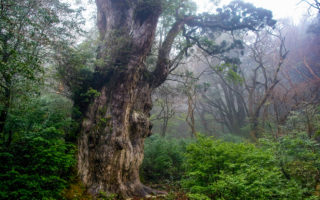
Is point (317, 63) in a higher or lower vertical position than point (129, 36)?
higher

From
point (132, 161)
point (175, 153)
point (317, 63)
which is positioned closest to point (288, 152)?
point (132, 161)

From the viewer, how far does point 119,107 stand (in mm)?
6719

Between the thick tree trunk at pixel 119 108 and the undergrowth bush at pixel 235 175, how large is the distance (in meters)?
2.26

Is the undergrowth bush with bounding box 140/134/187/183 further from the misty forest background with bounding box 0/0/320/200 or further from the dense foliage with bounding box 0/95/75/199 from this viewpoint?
the dense foliage with bounding box 0/95/75/199

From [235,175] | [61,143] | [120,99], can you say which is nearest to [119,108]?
[120,99]

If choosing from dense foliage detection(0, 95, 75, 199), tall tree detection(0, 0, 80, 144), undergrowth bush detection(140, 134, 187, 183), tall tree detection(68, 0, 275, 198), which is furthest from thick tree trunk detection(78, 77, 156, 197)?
undergrowth bush detection(140, 134, 187, 183)

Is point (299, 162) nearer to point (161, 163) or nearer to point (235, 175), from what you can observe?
point (235, 175)

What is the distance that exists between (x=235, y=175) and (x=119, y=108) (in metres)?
3.99

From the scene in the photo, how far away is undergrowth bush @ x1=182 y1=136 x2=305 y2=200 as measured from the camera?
3.52m

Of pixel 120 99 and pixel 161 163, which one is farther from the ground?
pixel 120 99

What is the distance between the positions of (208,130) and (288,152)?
627 inches

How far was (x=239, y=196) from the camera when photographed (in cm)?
353

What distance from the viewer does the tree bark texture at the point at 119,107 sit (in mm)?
6113

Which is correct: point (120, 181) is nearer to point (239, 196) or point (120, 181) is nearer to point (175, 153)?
point (239, 196)
